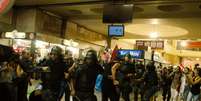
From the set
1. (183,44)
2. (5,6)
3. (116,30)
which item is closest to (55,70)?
(5,6)

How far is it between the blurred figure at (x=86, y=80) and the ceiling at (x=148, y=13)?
247 inches

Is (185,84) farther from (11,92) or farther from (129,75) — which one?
(11,92)

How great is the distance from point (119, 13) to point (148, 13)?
240cm

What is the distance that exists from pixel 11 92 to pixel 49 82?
1.52 metres

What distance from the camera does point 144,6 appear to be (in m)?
12.8

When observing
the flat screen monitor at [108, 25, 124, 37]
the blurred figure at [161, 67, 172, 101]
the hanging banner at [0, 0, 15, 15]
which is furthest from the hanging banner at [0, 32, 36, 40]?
the hanging banner at [0, 0, 15, 15]

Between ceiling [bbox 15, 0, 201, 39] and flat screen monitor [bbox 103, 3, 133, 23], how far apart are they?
1.67 ft

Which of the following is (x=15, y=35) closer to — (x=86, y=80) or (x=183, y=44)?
(x=86, y=80)

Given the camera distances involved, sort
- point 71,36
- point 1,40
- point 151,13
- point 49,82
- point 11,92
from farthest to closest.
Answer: point 71,36 < point 1,40 < point 151,13 < point 49,82 < point 11,92

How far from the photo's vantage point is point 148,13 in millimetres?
14078

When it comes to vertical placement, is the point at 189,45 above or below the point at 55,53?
above

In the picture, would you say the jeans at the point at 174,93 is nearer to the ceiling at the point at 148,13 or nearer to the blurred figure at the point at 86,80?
the ceiling at the point at 148,13

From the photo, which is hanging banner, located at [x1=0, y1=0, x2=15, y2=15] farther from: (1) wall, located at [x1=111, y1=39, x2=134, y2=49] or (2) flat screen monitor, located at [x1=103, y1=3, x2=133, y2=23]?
(1) wall, located at [x1=111, y1=39, x2=134, y2=49]

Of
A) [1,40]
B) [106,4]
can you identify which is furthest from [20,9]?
[106,4]
